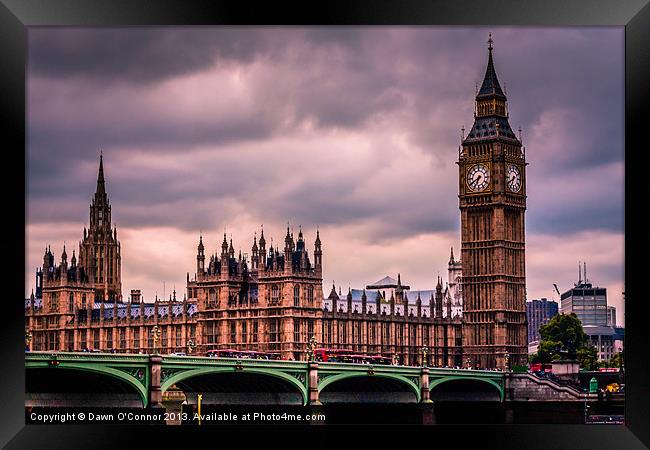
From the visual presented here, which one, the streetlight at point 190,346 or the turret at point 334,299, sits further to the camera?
the turret at point 334,299

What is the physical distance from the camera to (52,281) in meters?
54.3

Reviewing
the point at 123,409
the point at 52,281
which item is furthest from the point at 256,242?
the point at 123,409

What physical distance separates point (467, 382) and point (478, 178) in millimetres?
17494

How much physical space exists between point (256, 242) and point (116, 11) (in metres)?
39.2

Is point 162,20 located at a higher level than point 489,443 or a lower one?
higher

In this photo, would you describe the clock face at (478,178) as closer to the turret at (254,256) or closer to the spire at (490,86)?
the spire at (490,86)

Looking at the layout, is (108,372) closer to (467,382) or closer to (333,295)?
(467,382)

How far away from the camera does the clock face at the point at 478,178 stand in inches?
2173

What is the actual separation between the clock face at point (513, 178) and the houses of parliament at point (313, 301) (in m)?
0.07

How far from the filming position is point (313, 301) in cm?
5109

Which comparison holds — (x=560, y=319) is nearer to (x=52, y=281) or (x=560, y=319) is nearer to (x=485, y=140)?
(x=485, y=140)

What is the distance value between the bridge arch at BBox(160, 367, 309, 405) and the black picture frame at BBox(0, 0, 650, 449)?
14.2 meters

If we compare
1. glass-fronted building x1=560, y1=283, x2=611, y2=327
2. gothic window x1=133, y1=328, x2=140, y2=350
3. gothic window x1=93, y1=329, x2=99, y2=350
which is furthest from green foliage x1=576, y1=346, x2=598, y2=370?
gothic window x1=93, y1=329, x2=99, y2=350

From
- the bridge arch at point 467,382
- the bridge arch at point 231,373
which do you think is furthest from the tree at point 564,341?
the bridge arch at point 231,373
